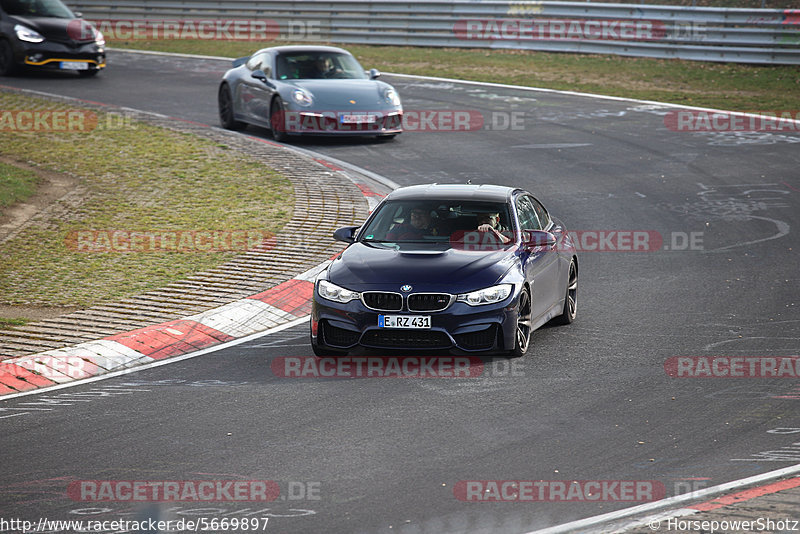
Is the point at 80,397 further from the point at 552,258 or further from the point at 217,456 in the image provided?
the point at 552,258

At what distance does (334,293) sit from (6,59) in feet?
66.8

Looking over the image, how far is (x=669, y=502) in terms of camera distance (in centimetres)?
654

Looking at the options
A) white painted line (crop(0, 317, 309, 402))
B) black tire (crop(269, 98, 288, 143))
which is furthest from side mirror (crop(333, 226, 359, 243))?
Answer: black tire (crop(269, 98, 288, 143))

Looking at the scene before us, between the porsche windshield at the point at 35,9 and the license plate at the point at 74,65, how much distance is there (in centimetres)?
122

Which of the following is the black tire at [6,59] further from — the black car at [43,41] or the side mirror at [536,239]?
the side mirror at [536,239]

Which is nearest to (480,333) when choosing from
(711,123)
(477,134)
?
(477,134)

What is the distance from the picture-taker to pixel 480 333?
941 centimetres

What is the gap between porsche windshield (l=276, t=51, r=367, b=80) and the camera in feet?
67.5

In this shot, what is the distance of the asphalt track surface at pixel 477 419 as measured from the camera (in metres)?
6.64

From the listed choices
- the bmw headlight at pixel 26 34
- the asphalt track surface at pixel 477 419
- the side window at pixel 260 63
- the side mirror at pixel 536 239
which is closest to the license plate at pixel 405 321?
the asphalt track surface at pixel 477 419

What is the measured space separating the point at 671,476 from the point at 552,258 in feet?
13.1

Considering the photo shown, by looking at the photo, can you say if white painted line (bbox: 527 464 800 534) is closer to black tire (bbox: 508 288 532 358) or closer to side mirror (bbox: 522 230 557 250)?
black tire (bbox: 508 288 532 358)

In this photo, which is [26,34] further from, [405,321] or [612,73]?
[405,321]

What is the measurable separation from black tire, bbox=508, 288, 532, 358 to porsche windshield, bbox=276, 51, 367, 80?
11586 millimetres
